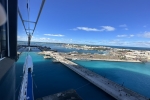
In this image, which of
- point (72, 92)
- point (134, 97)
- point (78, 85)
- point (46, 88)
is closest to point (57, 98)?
point (72, 92)

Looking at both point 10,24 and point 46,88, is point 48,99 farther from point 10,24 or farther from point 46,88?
point 10,24

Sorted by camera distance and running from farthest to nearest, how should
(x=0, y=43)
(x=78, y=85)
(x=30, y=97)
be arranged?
(x=78, y=85) → (x=30, y=97) → (x=0, y=43)

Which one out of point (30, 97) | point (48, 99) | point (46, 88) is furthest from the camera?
point (46, 88)

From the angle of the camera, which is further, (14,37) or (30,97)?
(30,97)

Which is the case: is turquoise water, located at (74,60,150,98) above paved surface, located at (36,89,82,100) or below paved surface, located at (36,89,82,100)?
below

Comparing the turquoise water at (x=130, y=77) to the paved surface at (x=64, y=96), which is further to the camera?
the turquoise water at (x=130, y=77)

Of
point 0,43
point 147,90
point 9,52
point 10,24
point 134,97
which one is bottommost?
point 147,90

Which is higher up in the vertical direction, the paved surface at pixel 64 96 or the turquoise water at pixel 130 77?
the paved surface at pixel 64 96

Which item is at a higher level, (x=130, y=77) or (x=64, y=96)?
(x=64, y=96)

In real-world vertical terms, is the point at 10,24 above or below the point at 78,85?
above

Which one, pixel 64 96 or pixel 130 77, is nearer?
pixel 64 96

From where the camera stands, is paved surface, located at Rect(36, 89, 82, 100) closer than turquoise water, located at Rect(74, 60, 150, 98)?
Yes
